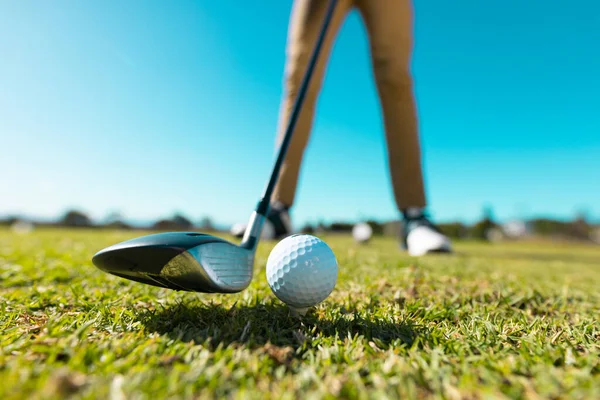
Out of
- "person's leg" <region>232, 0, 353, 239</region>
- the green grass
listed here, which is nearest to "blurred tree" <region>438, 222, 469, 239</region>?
"person's leg" <region>232, 0, 353, 239</region>

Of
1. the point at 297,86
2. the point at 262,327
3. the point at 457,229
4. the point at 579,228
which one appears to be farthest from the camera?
the point at 579,228

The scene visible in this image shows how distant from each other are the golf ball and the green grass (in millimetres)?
92

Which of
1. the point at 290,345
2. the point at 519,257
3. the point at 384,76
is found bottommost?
the point at 519,257

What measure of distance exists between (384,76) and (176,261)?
9.70 feet

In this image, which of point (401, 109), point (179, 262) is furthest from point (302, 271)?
point (401, 109)

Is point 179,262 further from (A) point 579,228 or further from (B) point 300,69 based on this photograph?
(A) point 579,228

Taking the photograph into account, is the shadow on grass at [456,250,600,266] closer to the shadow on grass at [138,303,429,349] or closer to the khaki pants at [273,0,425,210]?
the khaki pants at [273,0,425,210]

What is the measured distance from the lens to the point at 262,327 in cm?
121

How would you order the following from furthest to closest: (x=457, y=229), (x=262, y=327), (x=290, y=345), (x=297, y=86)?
(x=457, y=229)
(x=297, y=86)
(x=262, y=327)
(x=290, y=345)

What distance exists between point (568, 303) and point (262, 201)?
1.82 meters

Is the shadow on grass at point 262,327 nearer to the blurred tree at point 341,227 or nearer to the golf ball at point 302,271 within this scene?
the golf ball at point 302,271

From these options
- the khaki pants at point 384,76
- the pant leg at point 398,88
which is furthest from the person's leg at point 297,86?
the pant leg at point 398,88

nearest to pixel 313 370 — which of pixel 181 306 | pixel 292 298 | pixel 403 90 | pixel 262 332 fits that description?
pixel 262 332

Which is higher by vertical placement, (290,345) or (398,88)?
(398,88)
